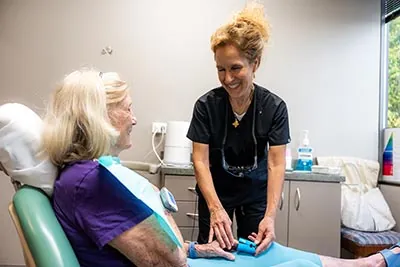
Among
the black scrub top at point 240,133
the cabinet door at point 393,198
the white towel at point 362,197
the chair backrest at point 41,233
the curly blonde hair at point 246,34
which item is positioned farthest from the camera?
the cabinet door at point 393,198

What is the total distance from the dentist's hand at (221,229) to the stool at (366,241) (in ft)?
4.33

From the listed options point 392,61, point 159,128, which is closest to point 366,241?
point 392,61

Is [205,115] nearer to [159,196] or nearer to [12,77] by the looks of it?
[159,196]

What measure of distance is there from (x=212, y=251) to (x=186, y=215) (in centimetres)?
113

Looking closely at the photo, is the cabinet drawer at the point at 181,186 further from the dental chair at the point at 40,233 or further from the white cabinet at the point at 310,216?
the dental chair at the point at 40,233

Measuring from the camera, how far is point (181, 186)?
247 cm

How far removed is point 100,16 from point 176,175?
1299 millimetres

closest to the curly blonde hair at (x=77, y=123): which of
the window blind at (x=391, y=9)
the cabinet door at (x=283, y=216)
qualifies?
the cabinet door at (x=283, y=216)

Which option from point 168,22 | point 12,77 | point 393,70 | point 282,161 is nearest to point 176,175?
point 282,161

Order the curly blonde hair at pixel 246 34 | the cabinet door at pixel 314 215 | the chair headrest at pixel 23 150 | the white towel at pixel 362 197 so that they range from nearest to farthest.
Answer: the chair headrest at pixel 23 150
the curly blonde hair at pixel 246 34
the cabinet door at pixel 314 215
the white towel at pixel 362 197

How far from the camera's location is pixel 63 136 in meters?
0.96

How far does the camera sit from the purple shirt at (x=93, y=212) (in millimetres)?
878

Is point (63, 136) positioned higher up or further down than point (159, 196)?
higher up

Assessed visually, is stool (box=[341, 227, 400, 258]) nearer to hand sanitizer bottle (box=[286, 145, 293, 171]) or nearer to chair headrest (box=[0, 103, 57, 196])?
hand sanitizer bottle (box=[286, 145, 293, 171])
